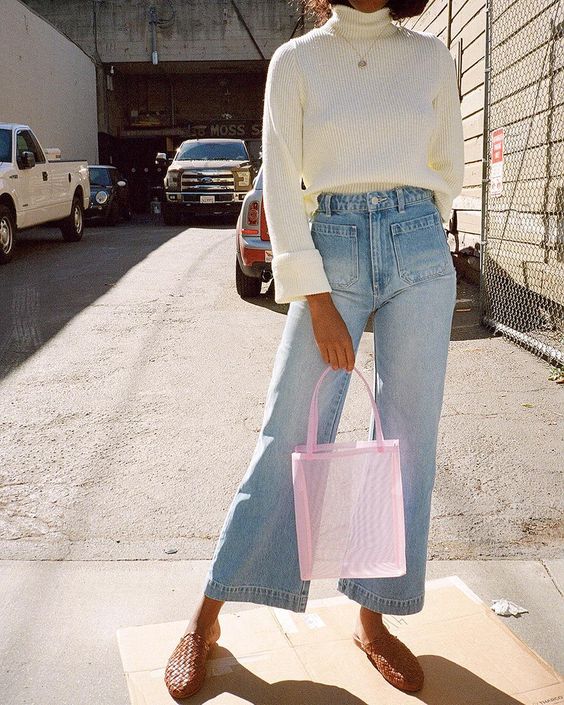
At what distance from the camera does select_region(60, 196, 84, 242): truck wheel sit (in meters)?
14.4

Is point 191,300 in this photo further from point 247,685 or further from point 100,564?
point 247,685

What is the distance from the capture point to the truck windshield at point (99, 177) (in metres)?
19.7

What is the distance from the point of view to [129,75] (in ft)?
102

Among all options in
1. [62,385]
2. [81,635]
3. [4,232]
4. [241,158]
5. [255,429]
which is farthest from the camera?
[241,158]

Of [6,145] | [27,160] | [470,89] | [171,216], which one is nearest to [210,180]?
[171,216]

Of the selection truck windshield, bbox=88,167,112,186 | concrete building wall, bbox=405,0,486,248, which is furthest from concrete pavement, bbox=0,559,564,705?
truck windshield, bbox=88,167,112,186

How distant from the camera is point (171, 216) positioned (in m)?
18.9

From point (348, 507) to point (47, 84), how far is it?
22627 mm

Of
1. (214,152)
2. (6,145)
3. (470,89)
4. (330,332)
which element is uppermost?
(214,152)

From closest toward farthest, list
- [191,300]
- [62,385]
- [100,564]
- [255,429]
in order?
[100,564] → [255,429] → [62,385] → [191,300]

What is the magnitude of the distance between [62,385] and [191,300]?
316 centimetres

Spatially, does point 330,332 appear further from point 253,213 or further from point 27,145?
point 27,145

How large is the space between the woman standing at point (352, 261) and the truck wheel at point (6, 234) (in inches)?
378

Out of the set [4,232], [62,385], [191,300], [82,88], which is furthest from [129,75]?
[62,385]
